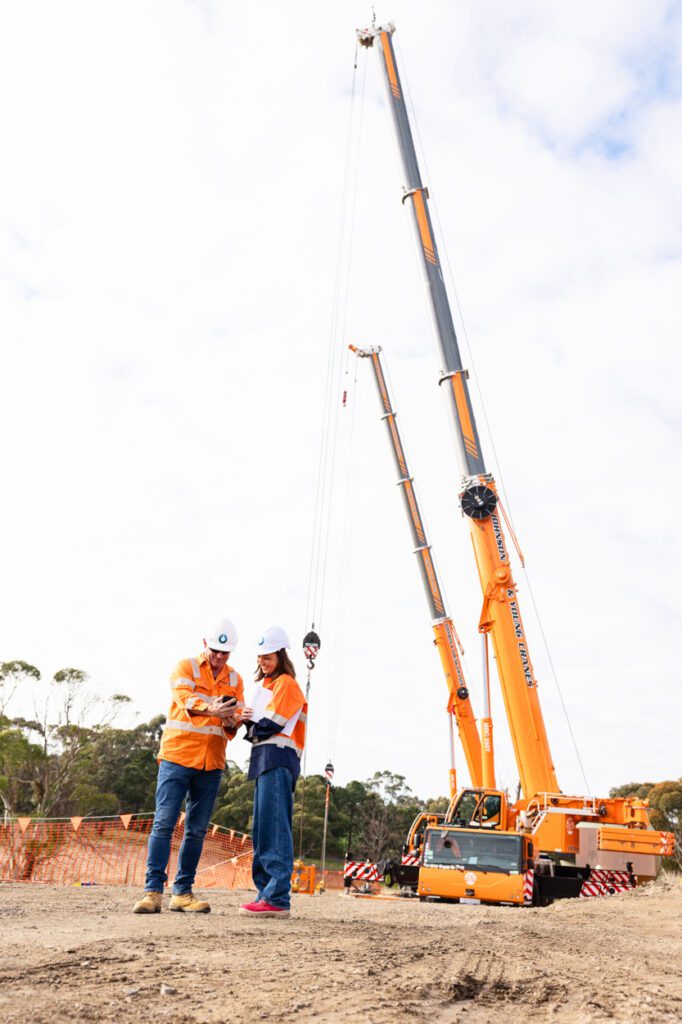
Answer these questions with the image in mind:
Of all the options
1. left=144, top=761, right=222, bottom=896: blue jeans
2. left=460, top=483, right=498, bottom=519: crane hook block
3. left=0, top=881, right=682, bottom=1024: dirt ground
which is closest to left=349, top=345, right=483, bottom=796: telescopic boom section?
left=460, top=483, right=498, bottom=519: crane hook block

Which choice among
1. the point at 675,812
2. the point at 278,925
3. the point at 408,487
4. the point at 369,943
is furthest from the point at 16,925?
the point at 675,812

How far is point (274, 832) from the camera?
595 centimetres

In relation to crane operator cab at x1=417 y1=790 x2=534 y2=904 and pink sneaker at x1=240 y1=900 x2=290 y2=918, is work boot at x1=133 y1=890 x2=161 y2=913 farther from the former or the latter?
crane operator cab at x1=417 y1=790 x2=534 y2=904

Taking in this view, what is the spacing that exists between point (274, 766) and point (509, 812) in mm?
10655

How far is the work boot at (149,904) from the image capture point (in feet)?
19.1

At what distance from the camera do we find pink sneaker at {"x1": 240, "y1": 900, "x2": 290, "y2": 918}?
580 centimetres

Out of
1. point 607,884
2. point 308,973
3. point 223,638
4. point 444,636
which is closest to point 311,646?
point 444,636

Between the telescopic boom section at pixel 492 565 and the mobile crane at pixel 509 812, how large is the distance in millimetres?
18

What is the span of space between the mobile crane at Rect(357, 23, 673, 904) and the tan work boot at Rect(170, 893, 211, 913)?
8.27 m

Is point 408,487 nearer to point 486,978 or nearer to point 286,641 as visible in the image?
point 286,641

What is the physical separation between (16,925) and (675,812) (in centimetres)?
3997

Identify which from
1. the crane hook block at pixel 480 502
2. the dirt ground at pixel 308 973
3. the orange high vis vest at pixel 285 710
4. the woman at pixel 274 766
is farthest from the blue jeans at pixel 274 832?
the crane hook block at pixel 480 502

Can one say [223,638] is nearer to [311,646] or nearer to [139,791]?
[311,646]

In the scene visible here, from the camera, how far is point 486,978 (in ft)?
12.6
